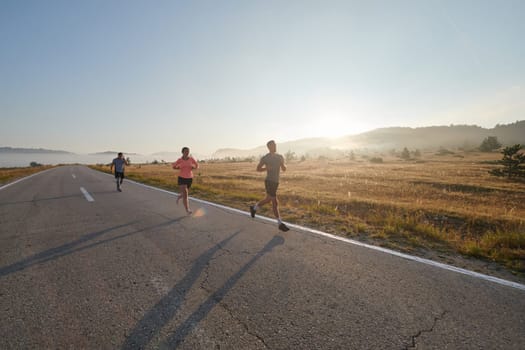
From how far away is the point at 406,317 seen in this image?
2.32 meters

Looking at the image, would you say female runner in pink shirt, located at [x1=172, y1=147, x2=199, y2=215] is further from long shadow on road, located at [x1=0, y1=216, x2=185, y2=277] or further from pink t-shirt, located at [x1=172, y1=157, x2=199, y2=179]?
long shadow on road, located at [x1=0, y1=216, x2=185, y2=277]

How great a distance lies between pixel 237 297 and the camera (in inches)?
105

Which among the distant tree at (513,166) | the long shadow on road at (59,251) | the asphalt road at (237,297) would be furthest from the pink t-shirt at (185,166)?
the distant tree at (513,166)

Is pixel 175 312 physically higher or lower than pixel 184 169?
lower

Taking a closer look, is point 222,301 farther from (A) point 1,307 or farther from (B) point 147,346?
(A) point 1,307

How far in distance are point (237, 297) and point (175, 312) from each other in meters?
0.69

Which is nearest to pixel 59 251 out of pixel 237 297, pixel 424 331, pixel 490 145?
pixel 237 297

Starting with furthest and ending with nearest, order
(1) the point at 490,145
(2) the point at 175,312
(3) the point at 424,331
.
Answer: (1) the point at 490,145, (2) the point at 175,312, (3) the point at 424,331

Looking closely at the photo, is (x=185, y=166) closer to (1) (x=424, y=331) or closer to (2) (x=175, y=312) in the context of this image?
(2) (x=175, y=312)

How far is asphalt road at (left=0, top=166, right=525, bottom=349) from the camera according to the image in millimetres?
2029

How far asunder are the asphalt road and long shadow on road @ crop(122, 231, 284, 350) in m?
0.01

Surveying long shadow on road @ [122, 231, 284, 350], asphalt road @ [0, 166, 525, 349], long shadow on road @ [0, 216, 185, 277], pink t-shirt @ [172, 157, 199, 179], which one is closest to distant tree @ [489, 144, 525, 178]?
asphalt road @ [0, 166, 525, 349]

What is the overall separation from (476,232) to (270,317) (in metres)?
6.60

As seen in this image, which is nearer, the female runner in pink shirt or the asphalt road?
the asphalt road
